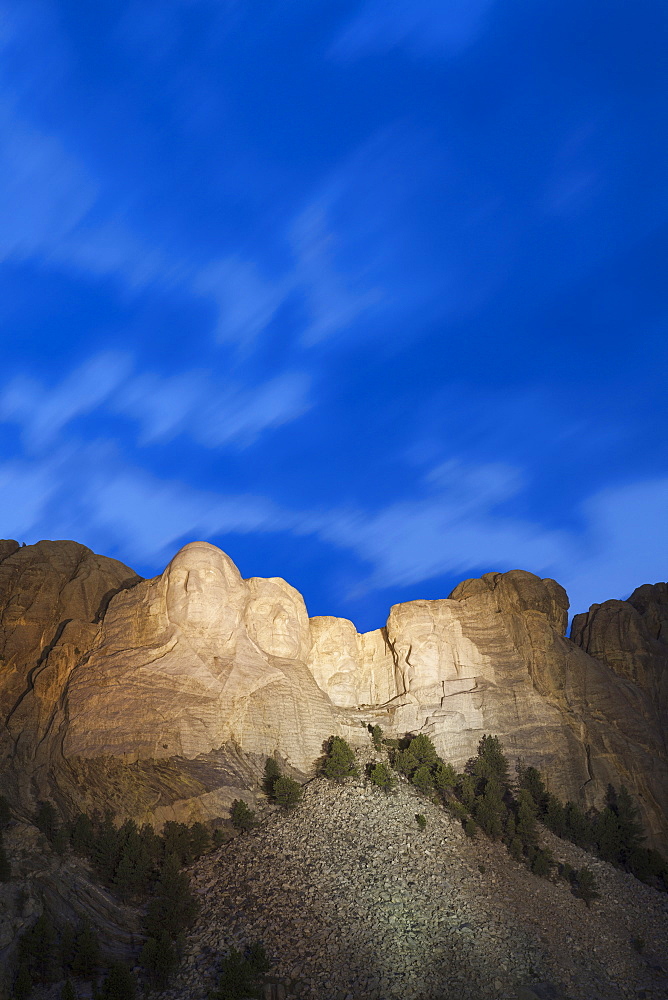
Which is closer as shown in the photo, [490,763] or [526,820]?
[526,820]

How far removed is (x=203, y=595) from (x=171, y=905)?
59.6 ft

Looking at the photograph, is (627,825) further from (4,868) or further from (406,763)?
(4,868)

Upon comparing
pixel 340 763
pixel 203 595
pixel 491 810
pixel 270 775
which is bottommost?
pixel 491 810

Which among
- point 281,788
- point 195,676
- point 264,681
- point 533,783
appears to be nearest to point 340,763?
point 281,788

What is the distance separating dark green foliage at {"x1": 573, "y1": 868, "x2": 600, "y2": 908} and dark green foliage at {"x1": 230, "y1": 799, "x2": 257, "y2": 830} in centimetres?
1725

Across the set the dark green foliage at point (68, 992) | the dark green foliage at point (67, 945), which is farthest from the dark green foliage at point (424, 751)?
the dark green foliage at point (68, 992)

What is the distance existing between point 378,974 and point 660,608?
3819 cm

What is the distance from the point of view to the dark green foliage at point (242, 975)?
3556 centimetres

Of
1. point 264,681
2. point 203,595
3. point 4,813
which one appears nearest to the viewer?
point 4,813

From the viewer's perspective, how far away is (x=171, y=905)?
40.8 meters

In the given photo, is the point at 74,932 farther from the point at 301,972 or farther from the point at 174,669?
the point at 174,669

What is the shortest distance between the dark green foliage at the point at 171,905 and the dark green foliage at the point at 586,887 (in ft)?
66.0

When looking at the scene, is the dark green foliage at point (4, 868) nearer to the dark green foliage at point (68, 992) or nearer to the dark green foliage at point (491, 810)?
the dark green foliage at point (68, 992)

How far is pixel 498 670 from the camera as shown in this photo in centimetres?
6038
